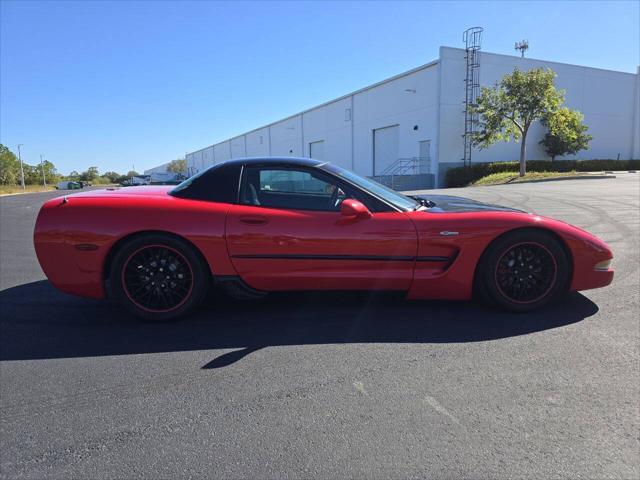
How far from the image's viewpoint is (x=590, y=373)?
101 inches

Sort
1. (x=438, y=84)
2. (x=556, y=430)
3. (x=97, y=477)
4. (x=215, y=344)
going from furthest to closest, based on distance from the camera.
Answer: (x=438, y=84) < (x=215, y=344) < (x=556, y=430) < (x=97, y=477)

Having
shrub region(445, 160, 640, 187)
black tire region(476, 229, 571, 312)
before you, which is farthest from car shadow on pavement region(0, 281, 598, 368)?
shrub region(445, 160, 640, 187)

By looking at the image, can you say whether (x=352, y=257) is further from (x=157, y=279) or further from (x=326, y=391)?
(x=157, y=279)

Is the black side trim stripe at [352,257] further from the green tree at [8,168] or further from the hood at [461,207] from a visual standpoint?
the green tree at [8,168]

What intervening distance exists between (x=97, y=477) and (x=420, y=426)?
1455 millimetres

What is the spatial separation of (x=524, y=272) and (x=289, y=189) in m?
2.05

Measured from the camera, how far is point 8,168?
67.2 meters

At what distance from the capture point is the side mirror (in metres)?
3.28

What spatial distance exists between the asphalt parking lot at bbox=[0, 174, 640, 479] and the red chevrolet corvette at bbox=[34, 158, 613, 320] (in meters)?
0.27

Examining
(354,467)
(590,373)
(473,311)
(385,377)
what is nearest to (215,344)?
(385,377)

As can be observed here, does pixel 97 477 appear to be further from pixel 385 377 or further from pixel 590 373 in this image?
pixel 590 373

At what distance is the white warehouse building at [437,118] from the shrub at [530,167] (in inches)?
53.1

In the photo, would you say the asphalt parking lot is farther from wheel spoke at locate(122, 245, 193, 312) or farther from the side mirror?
the side mirror

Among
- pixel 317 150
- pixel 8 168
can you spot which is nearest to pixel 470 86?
pixel 317 150
